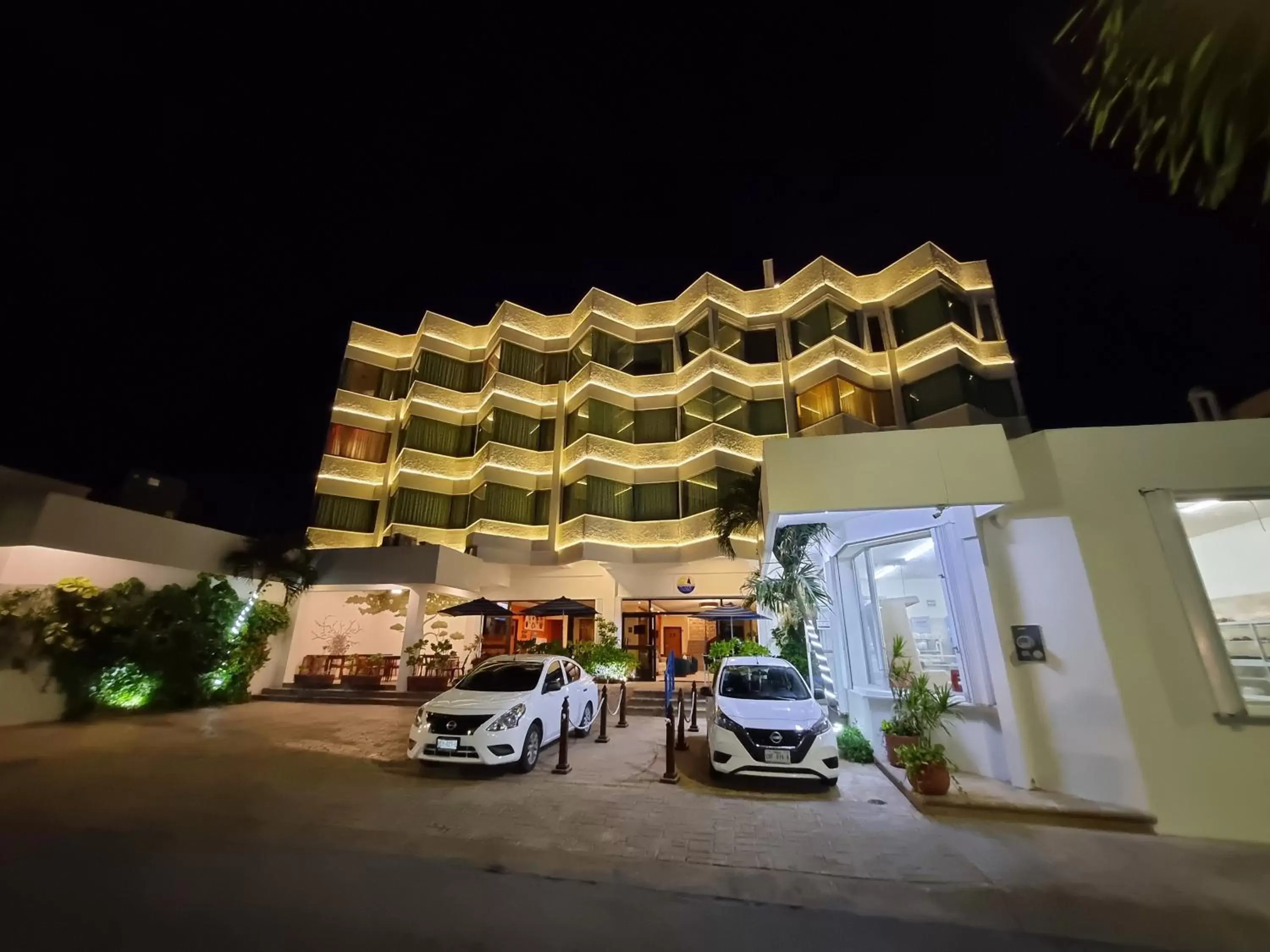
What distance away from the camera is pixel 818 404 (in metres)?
21.0

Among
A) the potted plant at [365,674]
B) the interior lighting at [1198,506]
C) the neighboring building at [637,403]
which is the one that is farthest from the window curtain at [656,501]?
the interior lighting at [1198,506]

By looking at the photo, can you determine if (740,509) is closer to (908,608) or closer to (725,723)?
(908,608)

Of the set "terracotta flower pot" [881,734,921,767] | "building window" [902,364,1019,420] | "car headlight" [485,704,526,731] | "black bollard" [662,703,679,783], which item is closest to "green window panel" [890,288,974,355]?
"building window" [902,364,1019,420]

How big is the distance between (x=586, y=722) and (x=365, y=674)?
9858 mm

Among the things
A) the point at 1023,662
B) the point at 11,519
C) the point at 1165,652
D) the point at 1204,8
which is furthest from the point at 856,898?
the point at 11,519

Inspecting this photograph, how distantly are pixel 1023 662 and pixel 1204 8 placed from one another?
275 inches

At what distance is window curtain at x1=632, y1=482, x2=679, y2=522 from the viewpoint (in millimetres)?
21125

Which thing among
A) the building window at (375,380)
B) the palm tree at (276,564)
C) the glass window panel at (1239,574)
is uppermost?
the building window at (375,380)

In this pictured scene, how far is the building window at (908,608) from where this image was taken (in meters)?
8.21

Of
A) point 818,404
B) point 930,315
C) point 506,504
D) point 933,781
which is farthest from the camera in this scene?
point 506,504

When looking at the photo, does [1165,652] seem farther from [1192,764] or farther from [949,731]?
[949,731]

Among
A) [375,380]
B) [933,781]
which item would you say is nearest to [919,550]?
[933,781]

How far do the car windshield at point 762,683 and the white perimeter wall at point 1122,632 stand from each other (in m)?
2.97

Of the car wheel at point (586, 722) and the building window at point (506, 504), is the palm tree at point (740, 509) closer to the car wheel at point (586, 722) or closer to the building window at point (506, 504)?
the car wheel at point (586, 722)
